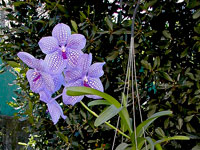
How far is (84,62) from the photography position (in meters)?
0.72

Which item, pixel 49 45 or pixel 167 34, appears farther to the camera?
pixel 167 34

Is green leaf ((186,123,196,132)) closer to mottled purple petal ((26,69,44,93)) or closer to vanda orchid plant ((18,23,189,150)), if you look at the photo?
vanda orchid plant ((18,23,189,150))

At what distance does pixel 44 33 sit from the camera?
1795 millimetres

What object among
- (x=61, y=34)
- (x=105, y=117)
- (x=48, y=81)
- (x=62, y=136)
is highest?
(x=61, y=34)

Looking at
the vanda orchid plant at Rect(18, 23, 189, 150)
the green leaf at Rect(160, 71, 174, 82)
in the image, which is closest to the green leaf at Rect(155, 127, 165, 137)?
the green leaf at Rect(160, 71, 174, 82)

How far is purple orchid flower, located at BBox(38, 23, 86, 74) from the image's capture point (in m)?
0.71

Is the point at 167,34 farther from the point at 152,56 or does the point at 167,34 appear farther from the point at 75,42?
the point at 75,42

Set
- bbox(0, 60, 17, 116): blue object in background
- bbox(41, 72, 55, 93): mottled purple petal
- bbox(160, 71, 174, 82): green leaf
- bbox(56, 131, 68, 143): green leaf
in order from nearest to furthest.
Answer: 1. bbox(41, 72, 55, 93): mottled purple petal
2. bbox(160, 71, 174, 82): green leaf
3. bbox(56, 131, 68, 143): green leaf
4. bbox(0, 60, 17, 116): blue object in background

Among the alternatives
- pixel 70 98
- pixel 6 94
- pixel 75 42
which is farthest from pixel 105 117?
pixel 6 94

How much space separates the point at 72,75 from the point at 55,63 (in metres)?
0.05

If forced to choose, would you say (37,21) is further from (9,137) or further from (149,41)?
(9,137)

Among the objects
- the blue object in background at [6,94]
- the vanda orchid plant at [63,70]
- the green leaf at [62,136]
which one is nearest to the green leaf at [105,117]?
the vanda orchid plant at [63,70]

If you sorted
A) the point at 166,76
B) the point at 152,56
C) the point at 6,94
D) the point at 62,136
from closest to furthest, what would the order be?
1. the point at 166,76
2. the point at 152,56
3. the point at 62,136
4. the point at 6,94

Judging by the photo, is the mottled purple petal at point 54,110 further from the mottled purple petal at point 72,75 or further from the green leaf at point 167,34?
the green leaf at point 167,34
